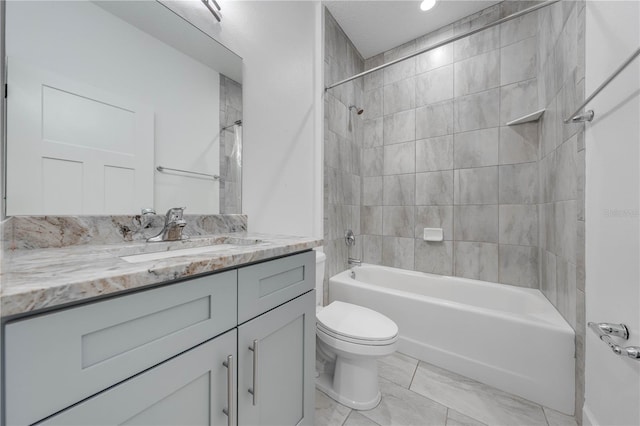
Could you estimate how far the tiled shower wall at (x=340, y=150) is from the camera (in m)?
2.00

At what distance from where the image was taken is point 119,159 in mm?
1002

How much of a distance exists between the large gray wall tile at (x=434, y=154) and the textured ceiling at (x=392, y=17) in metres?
1.00

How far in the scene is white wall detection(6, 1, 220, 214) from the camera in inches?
32.3

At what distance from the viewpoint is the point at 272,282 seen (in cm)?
83

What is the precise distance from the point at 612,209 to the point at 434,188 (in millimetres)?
1340

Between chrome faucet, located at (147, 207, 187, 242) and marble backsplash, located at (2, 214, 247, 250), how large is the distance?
0.06m

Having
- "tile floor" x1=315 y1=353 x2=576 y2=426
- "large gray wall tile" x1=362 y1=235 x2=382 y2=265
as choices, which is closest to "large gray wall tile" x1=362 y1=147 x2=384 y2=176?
"large gray wall tile" x1=362 y1=235 x2=382 y2=265

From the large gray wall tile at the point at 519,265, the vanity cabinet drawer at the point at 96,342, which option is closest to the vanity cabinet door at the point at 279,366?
the vanity cabinet drawer at the point at 96,342

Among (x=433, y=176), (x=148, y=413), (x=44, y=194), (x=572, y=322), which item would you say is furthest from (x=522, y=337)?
(x=44, y=194)

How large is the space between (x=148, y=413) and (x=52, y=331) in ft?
0.93

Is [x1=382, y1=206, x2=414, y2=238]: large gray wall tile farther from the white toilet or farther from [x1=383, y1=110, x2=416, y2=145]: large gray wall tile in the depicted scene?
the white toilet

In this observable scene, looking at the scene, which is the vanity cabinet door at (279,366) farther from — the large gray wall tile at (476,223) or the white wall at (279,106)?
the large gray wall tile at (476,223)

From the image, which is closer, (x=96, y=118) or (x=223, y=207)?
(x=96, y=118)

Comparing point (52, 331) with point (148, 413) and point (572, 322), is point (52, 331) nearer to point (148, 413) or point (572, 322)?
point (148, 413)
